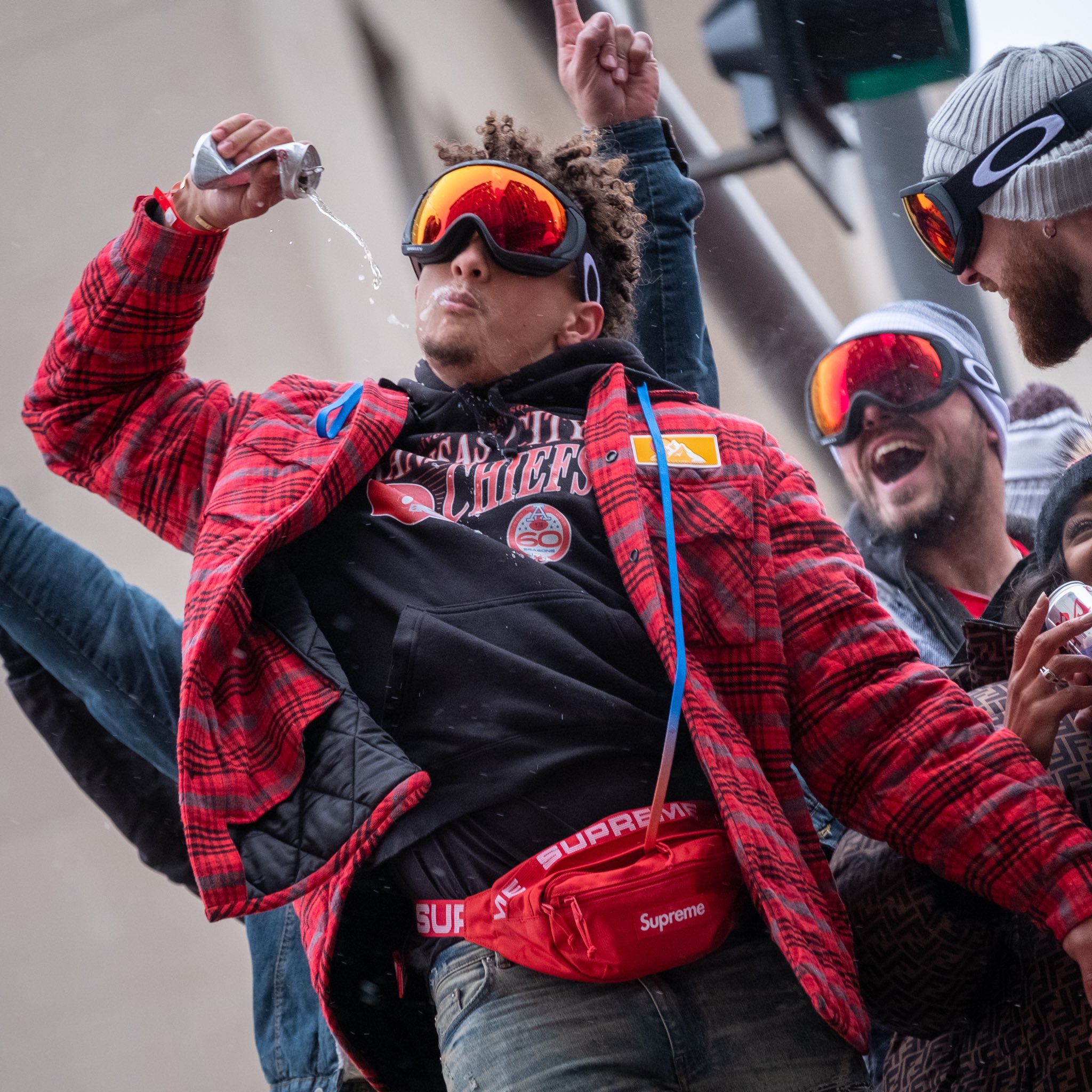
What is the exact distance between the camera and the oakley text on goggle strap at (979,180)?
1.67m

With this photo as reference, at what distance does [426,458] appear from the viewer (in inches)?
56.9

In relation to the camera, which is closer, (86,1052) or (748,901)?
(748,901)

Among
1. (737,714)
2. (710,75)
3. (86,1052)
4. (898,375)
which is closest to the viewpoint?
(737,714)

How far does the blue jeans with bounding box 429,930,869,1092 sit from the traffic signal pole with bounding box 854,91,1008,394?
70.8 inches

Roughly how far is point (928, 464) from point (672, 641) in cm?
137

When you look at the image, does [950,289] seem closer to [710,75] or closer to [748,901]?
[710,75]

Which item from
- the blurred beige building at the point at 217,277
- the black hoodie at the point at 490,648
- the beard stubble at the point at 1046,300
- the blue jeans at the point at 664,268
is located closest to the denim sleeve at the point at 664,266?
the blue jeans at the point at 664,268

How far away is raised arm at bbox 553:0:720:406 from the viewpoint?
6.44ft

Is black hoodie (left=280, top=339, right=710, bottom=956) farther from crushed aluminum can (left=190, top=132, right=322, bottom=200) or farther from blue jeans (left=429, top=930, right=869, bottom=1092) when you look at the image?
crushed aluminum can (left=190, top=132, right=322, bottom=200)

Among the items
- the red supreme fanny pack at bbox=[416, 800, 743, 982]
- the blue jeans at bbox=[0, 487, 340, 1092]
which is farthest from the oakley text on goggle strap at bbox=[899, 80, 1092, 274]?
the blue jeans at bbox=[0, 487, 340, 1092]

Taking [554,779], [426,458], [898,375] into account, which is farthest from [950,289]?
[554,779]

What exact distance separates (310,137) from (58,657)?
2442 mm

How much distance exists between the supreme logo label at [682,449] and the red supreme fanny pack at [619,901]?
0.24m

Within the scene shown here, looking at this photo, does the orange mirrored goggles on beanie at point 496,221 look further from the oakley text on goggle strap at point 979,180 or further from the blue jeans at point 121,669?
the blue jeans at point 121,669
